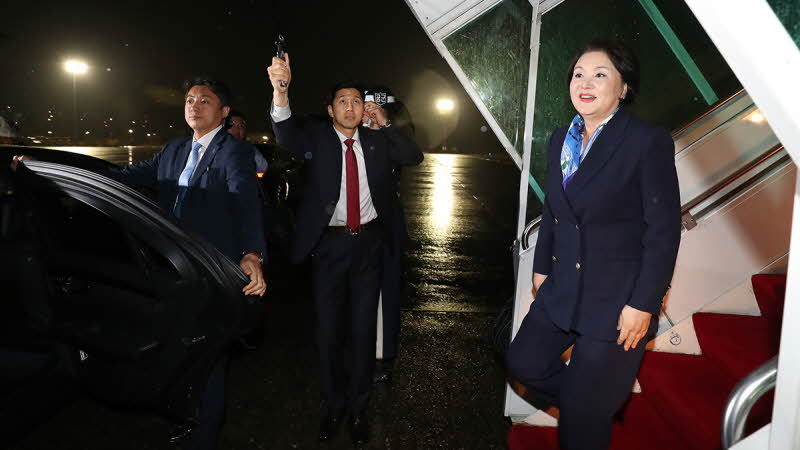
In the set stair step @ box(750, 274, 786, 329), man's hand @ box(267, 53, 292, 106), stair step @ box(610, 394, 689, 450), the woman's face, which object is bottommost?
stair step @ box(610, 394, 689, 450)

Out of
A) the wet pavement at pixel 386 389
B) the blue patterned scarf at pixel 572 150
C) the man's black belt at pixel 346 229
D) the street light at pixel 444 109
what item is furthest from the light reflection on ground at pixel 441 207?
the street light at pixel 444 109

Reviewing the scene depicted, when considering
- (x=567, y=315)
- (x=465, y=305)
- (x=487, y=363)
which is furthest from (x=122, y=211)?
(x=465, y=305)

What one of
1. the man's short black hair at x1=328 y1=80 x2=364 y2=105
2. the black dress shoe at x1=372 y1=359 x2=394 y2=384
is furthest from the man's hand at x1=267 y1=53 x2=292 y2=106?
the black dress shoe at x1=372 y1=359 x2=394 y2=384

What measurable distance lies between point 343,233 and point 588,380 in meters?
1.54

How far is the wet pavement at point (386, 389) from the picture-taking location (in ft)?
9.62

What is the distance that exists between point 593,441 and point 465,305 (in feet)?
10.5

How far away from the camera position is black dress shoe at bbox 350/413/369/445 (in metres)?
2.94

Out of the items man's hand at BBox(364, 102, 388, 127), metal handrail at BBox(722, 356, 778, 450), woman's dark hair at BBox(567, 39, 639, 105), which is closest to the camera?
metal handrail at BBox(722, 356, 778, 450)

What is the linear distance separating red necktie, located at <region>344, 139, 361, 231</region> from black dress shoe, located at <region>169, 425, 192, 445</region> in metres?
1.49

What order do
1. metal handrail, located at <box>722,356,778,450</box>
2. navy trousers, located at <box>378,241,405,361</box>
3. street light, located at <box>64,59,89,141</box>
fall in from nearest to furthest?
metal handrail, located at <box>722,356,778,450</box>
navy trousers, located at <box>378,241,405,361</box>
street light, located at <box>64,59,89,141</box>

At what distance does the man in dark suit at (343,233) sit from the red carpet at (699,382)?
1059 mm

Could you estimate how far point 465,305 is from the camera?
211 inches

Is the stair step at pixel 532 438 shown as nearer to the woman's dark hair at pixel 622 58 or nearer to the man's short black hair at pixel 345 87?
the woman's dark hair at pixel 622 58

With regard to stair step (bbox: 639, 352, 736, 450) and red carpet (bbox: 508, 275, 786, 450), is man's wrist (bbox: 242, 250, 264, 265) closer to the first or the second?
red carpet (bbox: 508, 275, 786, 450)
